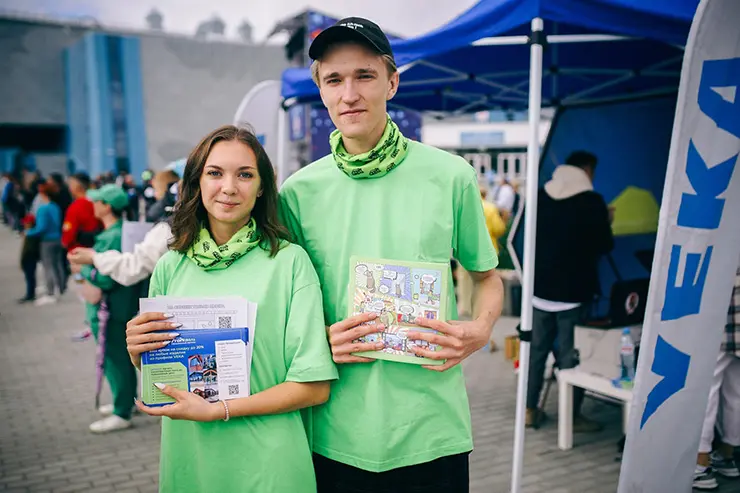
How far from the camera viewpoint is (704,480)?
3.77m

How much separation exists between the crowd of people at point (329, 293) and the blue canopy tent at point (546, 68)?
1.92 m

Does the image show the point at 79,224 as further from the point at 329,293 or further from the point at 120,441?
the point at 329,293

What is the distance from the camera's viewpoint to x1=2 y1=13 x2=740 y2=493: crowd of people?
5.35 feet

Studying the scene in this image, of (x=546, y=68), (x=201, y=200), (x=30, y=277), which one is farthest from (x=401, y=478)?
(x=30, y=277)

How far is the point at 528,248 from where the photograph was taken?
11.8 ft

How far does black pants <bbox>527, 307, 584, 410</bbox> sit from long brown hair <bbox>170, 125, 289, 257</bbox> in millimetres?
3701

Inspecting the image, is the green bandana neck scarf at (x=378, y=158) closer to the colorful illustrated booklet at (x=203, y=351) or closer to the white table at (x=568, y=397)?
the colorful illustrated booklet at (x=203, y=351)

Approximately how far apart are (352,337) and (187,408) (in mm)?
471

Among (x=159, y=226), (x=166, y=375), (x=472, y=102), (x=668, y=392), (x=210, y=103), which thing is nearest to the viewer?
(x=166, y=375)

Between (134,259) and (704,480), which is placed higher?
(134,259)

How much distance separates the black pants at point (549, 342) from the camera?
16.0ft

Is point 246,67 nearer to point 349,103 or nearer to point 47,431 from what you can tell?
point 47,431

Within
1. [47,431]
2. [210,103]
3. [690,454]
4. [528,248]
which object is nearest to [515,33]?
[528,248]

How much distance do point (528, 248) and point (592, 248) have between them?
1596mm
